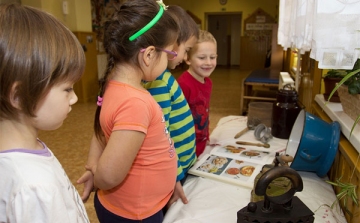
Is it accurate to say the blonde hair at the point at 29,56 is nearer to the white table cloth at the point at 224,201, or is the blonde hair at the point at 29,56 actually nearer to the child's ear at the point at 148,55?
the child's ear at the point at 148,55

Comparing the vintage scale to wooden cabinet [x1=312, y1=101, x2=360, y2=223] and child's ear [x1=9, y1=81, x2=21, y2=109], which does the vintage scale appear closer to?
wooden cabinet [x1=312, y1=101, x2=360, y2=223]

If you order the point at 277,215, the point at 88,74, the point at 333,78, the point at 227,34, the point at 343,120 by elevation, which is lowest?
the point at 88,74

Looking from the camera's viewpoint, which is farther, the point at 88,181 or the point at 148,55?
the point at 88,181

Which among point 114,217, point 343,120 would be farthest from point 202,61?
point 114,217

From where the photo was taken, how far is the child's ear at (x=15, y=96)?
479mm

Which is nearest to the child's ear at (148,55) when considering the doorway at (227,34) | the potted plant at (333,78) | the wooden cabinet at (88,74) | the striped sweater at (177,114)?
the striped sweater at (177,114)

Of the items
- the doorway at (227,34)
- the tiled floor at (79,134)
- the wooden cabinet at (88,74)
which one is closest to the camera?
the tiled floor at (79,134)

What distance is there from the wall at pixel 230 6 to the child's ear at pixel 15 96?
28.2 ft

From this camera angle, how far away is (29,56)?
0.48 metres

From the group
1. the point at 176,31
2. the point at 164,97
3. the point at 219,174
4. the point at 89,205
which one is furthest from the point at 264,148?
the point at 89,205

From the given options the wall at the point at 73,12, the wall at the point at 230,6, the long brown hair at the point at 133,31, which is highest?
the wall at the point at 230,6

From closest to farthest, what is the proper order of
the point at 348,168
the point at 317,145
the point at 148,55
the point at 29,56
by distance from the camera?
the point at 29,56 → the point at 148,55 → the point at 348,168 → the point at 317,145

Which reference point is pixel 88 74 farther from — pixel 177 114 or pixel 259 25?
pixel 259 25

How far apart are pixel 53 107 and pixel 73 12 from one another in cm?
417
